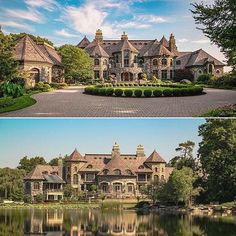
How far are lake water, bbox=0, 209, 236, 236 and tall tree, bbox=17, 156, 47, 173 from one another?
36.3 inches

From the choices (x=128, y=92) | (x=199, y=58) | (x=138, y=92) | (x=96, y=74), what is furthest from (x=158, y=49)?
(x=128, y=92)

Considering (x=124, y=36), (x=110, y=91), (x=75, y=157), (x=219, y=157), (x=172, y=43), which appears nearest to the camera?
(x=75, y=157)

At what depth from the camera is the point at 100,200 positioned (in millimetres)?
12648

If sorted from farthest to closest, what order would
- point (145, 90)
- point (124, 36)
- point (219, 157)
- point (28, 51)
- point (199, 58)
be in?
point (219, 157)
point (145, 90)
point (28, 51)
point (199, 58)
point (124, 36)

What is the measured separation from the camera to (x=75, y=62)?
1283cm

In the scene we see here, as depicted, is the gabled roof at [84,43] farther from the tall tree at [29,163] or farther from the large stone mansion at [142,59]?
the tall tree at [29,163]

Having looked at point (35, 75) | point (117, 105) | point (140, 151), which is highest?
point (35, 75)

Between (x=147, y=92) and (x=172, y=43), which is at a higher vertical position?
(x=172, y=43)

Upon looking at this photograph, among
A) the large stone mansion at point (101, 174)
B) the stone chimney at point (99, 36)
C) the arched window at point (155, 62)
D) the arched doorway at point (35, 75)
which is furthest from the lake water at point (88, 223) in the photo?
the stone chimney at point (99, 36)

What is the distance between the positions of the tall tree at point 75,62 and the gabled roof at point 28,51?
1.32 ft

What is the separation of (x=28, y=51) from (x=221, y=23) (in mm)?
4622

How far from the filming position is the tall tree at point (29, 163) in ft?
40.1

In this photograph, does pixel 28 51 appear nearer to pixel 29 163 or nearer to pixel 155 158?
pixel 29 163

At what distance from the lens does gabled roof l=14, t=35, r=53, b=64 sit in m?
12.9
